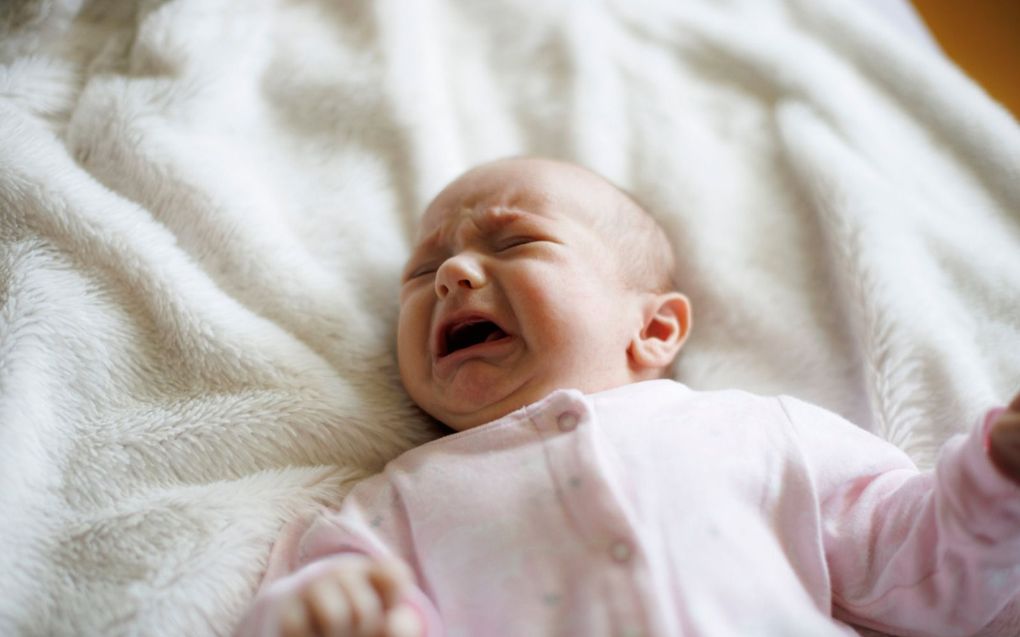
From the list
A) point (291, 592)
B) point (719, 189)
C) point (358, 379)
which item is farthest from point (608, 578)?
point (719, 189)

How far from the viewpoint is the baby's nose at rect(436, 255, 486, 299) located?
0.92m

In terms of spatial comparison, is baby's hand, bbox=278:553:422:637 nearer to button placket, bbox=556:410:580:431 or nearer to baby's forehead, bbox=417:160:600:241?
button placket, bbox=556:410:580:431

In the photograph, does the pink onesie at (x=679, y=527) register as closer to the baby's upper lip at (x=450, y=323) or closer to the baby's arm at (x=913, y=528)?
the baby's arm at (x=913, y=528)

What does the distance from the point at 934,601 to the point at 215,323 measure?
0.85 metres

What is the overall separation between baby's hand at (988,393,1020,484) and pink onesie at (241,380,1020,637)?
0.01 metres

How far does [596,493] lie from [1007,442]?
A: 36 cm

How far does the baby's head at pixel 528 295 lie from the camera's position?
3.02 ft

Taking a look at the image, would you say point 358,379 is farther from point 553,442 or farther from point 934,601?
point 934,601

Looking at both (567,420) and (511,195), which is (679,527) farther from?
(511,195)

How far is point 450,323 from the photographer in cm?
96

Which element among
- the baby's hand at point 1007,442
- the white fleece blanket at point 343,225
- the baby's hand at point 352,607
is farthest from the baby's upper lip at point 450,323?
the baby's hand at point 1007,442

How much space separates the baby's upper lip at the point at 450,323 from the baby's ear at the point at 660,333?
0.61ft

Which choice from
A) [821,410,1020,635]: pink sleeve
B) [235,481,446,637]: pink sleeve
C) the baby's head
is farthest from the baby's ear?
[235,481,446,637]: pink sleeve

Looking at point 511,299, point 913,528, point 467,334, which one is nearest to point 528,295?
point 511,299
